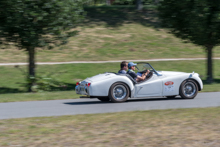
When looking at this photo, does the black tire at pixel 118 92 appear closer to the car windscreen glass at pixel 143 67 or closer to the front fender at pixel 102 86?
the front fender at pixel 102 86

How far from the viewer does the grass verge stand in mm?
5684

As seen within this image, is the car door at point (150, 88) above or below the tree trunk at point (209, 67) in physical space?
below

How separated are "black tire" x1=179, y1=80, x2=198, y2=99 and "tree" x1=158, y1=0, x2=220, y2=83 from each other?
5.50m

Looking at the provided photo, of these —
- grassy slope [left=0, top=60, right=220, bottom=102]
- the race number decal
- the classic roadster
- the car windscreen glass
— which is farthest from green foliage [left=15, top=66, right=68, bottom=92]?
the race number decal

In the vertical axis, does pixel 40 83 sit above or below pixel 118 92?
above

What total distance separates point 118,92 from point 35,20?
5986mm

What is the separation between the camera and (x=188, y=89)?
11141 mm

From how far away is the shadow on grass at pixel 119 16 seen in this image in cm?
3525

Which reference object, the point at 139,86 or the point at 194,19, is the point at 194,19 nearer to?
the point at 194,19

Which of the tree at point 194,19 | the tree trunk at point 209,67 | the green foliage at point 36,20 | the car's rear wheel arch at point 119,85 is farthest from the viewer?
the tree trunk at point 209,67

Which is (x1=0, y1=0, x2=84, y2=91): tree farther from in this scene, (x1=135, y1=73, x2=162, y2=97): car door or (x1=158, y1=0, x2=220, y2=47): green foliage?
(x1=135, y1=73, x2=162, y2=97): car door

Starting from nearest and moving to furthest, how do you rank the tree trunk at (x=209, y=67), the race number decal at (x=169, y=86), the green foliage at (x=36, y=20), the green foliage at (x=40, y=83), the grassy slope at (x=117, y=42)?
the race number decal at (x=169, y=86)
the green foliage at (x=36, y=20)
the green foliage at (x=40, y=83)
the tree trunk at (x=209, y=67)
the grassy slope at (x=117, y=42)

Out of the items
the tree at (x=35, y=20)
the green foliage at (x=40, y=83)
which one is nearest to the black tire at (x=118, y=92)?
the tree at (x=35, y=20)

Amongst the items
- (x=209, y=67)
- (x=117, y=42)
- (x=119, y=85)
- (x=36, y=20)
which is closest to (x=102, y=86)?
(x=119, y=85)
